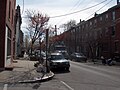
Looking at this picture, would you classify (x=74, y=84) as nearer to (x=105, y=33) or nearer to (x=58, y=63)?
(x=58, y=63)

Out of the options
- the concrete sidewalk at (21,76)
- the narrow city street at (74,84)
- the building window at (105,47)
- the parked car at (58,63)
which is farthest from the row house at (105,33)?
the concrete sidewalk at (21,76)

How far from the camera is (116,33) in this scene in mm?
45250

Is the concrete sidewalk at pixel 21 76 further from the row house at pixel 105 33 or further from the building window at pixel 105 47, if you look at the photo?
the building window at pixel 105 47

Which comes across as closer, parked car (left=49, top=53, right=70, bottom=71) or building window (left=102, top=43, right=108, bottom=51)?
parked car (left=49, top=53, right=70, bottom=71)

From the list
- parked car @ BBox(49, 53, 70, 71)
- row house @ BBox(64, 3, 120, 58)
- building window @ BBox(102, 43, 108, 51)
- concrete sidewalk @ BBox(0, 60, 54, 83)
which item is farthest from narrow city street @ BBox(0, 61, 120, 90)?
building window @ BBox(102, 43, 108, 51)

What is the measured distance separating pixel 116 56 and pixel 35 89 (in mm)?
33341

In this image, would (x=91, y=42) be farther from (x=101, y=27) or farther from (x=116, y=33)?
(x=116, y=33)

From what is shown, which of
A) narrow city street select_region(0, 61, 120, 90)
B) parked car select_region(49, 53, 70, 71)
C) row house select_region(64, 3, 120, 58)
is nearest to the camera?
narrow city street select_region(0, 61, 120, 90)

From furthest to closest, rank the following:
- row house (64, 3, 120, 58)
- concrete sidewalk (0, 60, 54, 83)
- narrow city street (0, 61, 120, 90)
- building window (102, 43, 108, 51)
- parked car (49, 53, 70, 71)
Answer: building window (102, 43, 108, 51) → row house (64, 3, 120, 58) → parked car (49, 53, 70, 71) → concrete sidewalk (0, 60, 54, 83) → narrow city street (0, 61, 120, 90)

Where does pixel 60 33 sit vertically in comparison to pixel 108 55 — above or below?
above

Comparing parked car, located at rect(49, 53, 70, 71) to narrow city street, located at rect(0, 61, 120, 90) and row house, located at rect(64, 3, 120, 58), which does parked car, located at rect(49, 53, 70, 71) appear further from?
row house, located at rect(64, 3, 120, 58)

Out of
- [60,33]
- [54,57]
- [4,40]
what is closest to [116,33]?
[54,57]

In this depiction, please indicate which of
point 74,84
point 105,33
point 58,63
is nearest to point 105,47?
point 105,33

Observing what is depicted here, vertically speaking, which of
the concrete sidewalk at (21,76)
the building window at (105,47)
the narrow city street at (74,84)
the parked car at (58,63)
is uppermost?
the building window at (105,47)
